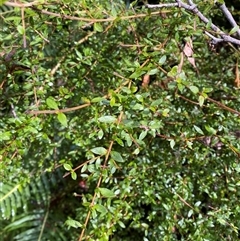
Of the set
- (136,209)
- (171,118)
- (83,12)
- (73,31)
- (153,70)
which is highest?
(83,12)

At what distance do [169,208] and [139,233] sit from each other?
0.27 metres

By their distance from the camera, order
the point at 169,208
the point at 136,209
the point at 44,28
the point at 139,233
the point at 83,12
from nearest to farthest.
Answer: the point at 83,12 < the point at 44,28 < the point at 169,208 < the point at 136,209 < the point at 139,233

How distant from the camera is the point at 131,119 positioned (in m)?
0.77

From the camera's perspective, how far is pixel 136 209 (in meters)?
1.08

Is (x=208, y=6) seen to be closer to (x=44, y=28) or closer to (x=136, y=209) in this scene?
(x=44, y=28)

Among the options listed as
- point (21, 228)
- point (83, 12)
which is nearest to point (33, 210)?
point (21, 228)

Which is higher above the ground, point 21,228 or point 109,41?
point 109,41

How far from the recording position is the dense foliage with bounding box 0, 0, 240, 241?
30.3 inches

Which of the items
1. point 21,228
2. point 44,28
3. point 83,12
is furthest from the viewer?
point 21,228

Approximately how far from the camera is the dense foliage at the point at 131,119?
77 cm

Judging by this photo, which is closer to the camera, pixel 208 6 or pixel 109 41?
pixel 208 6

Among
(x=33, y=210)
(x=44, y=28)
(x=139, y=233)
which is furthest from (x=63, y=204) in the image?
(x=44, y=28)

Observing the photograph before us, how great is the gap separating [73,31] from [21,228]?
0.85 meters

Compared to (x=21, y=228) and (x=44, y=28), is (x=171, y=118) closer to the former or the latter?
(x=44, y=28)
